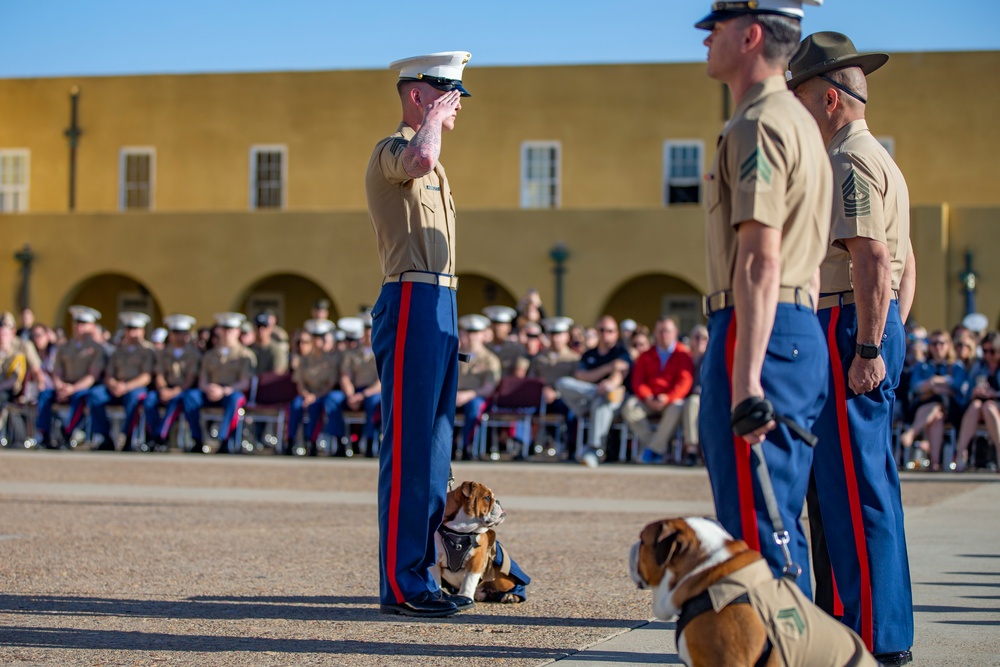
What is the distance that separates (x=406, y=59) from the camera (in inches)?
232

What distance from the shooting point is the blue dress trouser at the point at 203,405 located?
18281 mm

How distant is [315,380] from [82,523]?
8.89 meters

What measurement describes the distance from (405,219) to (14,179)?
28558 mm

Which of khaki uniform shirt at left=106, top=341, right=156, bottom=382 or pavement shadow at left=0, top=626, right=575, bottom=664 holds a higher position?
khaki uniform shirt at left=106, top=341, right=156, bottom=382

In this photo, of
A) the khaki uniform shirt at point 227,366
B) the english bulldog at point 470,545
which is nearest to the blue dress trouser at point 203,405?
the khaki uniform shirt at point 227,366

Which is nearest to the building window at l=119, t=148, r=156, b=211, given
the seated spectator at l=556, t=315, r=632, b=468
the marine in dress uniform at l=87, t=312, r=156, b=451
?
the marine in dress uniform at l=87, t=312, r=156, b=451

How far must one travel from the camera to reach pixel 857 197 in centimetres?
486

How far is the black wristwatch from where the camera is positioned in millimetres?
4758

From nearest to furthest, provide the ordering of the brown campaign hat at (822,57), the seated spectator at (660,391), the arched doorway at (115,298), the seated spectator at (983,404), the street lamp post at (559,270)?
the brown campaign hat at (822,57) → the seated spectator at (983,404) → the seated spectator at (660,391) → the street lamp post at (559,270) → the arched doorway at (115,298)

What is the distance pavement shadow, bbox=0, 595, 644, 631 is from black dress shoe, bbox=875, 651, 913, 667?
3.76 ft

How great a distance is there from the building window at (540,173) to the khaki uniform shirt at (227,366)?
11826 millimetres

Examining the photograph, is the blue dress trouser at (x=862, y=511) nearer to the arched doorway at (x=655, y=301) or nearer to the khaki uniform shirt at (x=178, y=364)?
the khaki uniform shirt at (x=178, y=364)

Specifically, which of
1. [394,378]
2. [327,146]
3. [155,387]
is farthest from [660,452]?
[327,146]

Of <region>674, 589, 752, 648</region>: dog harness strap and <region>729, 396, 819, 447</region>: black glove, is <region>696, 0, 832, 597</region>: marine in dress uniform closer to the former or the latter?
<region>729, 396, 819, 447</region>: black glove
